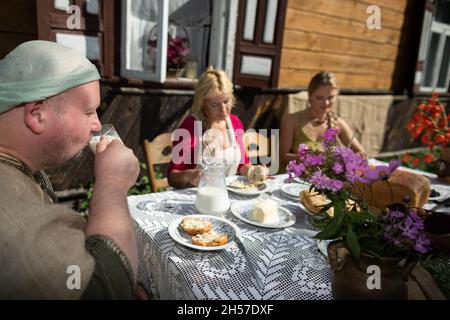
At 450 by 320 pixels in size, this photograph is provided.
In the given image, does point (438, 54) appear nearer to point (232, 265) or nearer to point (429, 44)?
point (429, 44)

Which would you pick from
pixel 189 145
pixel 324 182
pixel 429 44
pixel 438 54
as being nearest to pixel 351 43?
pixel 429 44

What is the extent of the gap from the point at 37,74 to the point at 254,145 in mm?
2075

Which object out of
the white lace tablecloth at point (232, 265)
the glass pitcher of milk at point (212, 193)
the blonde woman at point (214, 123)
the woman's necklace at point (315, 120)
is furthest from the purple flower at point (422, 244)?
the woman's necklace at point (315, 120)

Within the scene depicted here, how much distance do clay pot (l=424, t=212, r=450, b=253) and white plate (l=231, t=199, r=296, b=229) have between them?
2.22 feet

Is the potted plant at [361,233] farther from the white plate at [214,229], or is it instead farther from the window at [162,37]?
the window at [162,37]

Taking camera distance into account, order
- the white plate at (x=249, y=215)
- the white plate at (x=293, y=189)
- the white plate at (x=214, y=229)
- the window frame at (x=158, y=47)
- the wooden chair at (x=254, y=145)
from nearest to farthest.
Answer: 1. the white plate at (x=214, y=229)
2. the white plate at (x=249, y=215)
3. the white plate at (x=293, y=189)
4. the wooden chair at (x=254, y=145)
5. the window frame at (x=158, y=47)

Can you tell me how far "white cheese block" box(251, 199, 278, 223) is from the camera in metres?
1.53

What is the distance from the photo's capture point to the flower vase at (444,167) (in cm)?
238

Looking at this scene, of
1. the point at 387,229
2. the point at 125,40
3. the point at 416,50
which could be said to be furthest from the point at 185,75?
the point at 416,50

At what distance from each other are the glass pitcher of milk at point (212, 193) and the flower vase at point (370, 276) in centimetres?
68

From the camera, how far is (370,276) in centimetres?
94

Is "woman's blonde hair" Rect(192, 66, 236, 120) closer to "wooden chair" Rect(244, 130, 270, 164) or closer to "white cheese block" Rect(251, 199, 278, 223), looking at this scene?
"wooden chair" Rect(244, 130, 270, 164)

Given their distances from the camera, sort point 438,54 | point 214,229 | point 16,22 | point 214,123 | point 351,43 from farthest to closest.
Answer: point 438,54
point 351,43
point 16,22
point 214,123
point 214,229

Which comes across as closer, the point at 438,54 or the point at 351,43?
the point at 351,43
